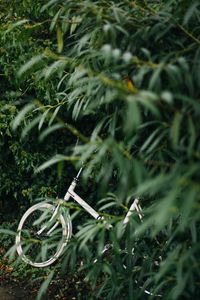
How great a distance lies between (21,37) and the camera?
2.55 metres

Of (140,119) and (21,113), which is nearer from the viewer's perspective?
Result: (21,113)

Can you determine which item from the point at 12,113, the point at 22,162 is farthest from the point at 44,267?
the point at 12,113

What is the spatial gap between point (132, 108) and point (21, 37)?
1345mm

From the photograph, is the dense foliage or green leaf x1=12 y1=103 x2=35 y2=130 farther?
green leaf x1=12 y1=103 x2=35 y2=130

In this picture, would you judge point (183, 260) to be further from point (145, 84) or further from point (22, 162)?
point (22, 162)

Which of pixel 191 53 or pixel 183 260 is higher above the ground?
pixel 191 53

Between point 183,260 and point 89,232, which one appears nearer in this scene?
point 183,260

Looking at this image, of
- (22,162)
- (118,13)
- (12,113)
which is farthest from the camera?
(22,162)

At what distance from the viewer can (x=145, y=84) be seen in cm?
218

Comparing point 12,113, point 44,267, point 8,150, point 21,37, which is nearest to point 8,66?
point 12,113

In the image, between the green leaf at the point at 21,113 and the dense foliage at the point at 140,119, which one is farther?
the green leaf at the point at 21,113

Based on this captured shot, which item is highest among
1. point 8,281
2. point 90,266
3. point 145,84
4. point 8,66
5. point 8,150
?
point 145,84

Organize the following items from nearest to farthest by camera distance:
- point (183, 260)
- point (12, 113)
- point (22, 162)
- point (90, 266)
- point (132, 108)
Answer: point (132, 108)
point (183, 260)
point (90, 266)
point (12, 113)
point (22, 162)

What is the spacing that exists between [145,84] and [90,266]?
1.05m
